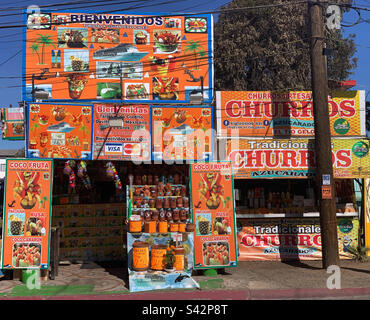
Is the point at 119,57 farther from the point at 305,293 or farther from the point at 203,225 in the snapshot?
the point at 305,293

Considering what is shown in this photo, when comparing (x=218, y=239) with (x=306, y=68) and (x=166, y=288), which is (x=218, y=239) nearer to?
(x=166, y=288)

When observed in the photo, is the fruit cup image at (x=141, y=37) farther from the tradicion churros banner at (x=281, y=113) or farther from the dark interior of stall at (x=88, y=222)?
the dark interior of stall at (x=88, y=222)

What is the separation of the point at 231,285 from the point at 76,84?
7875 millimetres

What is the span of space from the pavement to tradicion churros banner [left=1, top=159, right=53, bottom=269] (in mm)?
628

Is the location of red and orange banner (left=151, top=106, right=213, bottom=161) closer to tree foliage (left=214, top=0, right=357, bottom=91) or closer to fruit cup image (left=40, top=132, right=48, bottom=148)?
fruit cup image (left=40, top=132, right=48, bottom=148)

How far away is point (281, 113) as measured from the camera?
1171 cm

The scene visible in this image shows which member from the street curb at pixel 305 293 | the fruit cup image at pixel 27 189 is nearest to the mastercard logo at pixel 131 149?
the fruit cup image at pixel 27 189

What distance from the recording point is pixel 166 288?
7.96 meters

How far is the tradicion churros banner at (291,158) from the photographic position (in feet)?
35.6

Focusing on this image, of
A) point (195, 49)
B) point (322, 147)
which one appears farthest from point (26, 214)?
point (322, 147)

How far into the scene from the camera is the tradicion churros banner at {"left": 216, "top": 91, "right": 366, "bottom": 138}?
11.6 m

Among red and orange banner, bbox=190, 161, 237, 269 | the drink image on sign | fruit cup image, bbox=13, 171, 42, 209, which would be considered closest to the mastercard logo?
red and orange banner, bbox=190, 161, 237, 269

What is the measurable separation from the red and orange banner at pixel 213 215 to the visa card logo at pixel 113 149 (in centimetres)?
219

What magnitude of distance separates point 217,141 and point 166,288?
4.90 meters
